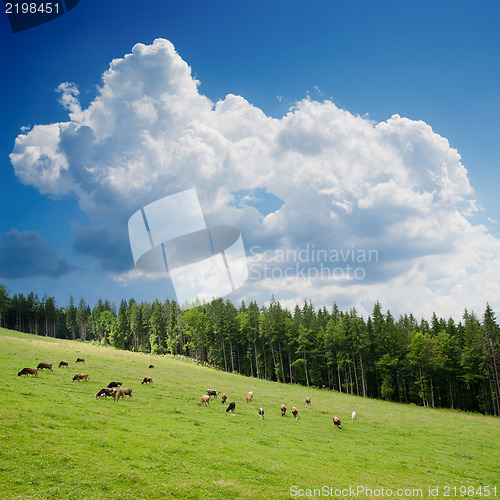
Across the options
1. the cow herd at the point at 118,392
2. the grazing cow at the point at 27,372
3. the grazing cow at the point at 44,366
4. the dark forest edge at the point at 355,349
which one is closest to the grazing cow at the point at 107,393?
the cow herd at the point at 118,392

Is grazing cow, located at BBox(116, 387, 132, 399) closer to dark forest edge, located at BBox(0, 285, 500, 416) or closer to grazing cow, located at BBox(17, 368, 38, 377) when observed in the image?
grazing cow, located at BBox(17, 368, 38, 377)

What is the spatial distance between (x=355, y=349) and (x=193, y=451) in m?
62.5

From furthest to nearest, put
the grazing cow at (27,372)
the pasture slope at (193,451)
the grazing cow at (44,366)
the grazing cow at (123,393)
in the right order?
the grazing cow at (44,366) → the grazing cow at (27,372) → the grazing cow at (123,393) → the pasture slope at (193,451)

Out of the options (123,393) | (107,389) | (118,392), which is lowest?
(123,393)

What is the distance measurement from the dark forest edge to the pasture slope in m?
35.8

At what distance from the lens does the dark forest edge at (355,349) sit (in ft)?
222

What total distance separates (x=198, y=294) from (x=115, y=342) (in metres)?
130

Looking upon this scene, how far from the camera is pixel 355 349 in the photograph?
241ft

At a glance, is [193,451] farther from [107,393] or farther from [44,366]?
[44,366]

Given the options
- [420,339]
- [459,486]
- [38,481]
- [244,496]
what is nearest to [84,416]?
[38,481]

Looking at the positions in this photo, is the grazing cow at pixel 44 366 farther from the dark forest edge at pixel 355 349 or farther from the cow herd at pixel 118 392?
the dark forest edge at pixel 355 349

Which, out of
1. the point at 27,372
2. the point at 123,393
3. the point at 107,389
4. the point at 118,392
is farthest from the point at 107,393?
the point at 27,372

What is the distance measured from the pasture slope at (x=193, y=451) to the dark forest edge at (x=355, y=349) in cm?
3581

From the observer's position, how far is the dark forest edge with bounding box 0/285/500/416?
2660 inches
